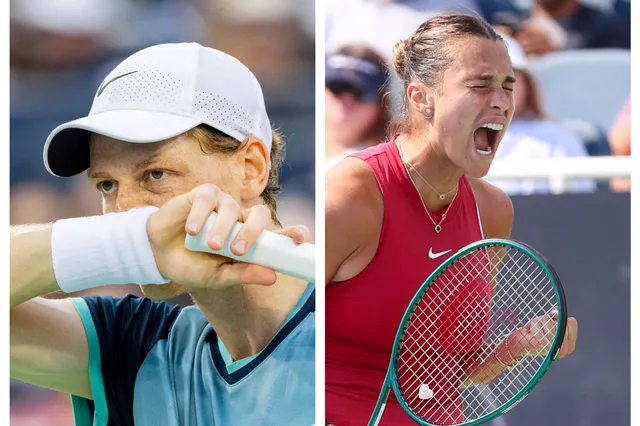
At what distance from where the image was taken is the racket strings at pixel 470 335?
8.71 feet

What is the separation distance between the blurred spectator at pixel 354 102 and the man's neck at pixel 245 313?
18.1 inches

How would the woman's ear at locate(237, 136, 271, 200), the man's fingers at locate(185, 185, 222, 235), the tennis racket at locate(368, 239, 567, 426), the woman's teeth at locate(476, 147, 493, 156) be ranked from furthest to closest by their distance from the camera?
the woman's teeth at locate(476, 147, 493, 156) < the tennis racket at locate(368, 239, 567, 426) < the woman's ear at locate(237, 136, 271, 200) < the man's fingers at locate(185, 185, 222, 235)

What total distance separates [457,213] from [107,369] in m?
1.09

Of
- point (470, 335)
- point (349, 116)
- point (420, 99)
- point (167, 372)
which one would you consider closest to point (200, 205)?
point (167, 372)

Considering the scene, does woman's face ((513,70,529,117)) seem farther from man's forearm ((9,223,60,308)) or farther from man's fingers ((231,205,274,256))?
man's forearm ((9,223,60,308))

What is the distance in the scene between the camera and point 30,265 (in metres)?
2.33

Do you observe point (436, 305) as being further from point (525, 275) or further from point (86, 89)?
point (86, 89)

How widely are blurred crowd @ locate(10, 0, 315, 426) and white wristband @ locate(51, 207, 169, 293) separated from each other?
17 centimetres

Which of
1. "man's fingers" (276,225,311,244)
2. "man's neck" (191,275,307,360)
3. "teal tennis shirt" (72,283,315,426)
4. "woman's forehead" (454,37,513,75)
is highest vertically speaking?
"woman's forehead" (454,37,513,75)

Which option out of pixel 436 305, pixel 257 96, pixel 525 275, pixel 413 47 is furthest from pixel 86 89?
pixel 525 275

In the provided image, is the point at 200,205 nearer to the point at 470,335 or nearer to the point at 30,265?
the point at 30,265

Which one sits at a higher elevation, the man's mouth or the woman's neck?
the man's mouth

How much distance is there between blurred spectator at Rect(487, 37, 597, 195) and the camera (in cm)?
279

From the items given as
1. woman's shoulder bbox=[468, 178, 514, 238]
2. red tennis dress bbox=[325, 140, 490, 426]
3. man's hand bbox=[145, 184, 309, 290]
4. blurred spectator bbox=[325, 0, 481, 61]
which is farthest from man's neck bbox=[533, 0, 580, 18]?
man's hand bbox=[145, 184, 309, 290]
